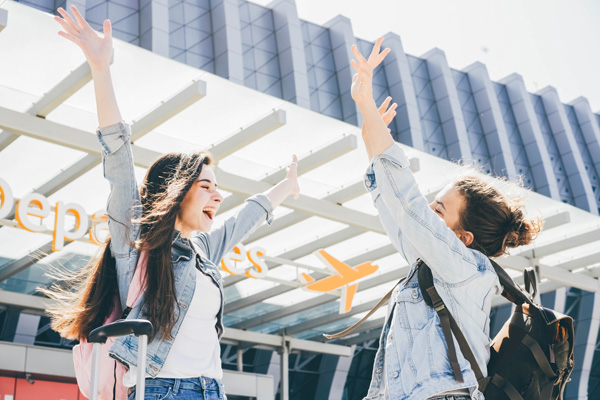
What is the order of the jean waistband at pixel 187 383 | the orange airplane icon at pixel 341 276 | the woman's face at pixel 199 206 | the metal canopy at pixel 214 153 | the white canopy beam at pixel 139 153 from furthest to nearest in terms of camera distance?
Answer: 1. the orange airplane icon at pixel 341 276
2. the white canopy beam at pixel 139 153
3. the metal canopy at pixel 214 153
4. the woman's face at pixel 199 206
5. the jean waistband at pixel 187 383

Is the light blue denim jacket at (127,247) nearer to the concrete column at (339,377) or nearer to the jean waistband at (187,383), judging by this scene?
the jean waistband at (187,383)

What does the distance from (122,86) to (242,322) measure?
11268mm

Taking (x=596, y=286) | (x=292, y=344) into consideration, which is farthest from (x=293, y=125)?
(x=292, y=344)

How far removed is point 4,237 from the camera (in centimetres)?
1305

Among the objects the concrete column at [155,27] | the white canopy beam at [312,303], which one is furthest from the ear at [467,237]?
the white canopy beam at [312,303]

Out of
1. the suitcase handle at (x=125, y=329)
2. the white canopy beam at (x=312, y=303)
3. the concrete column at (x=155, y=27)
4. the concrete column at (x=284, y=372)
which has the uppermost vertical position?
the concrete column at (x=155, y=27)

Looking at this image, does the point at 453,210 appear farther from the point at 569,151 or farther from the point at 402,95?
the point at 569,151

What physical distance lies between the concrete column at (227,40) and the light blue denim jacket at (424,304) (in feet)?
43.5

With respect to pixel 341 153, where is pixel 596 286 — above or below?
below

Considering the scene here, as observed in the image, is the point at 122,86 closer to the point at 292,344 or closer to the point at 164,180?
the point at 164,180

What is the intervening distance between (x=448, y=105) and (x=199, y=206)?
19115 millimetres

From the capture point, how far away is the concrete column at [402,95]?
63.4 ft

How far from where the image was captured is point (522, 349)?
2.43 metres

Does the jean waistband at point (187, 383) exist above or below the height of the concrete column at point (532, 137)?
below
